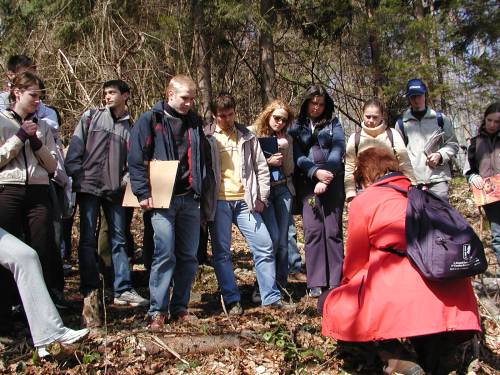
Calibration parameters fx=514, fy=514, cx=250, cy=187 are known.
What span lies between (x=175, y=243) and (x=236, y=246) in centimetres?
360

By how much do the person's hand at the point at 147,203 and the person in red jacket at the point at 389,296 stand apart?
157 centimetres

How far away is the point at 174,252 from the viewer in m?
4.37

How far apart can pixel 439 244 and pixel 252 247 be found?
2.00m

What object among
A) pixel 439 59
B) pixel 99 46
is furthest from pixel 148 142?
pixel 439 59

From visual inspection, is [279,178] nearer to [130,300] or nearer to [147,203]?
[147,203]

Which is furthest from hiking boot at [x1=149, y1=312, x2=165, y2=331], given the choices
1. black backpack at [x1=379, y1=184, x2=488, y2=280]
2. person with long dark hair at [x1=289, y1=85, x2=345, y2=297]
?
black backpack at [x1=379, y1=184, x2=488, y2=280]

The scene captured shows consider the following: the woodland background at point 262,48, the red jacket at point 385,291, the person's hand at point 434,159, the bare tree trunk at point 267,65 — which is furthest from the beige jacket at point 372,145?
the bare tree trunk at point 267,65

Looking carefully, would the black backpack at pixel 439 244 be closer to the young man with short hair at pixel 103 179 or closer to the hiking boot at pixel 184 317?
the hiking boot at pixel 184 317

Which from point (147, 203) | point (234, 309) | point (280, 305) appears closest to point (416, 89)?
point (280, 305)

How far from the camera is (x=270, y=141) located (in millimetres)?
5043

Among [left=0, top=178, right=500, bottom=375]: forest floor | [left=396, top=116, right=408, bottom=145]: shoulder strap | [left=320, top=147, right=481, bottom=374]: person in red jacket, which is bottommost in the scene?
[left=0, top=178, right=500, bottom=375]: forest floor

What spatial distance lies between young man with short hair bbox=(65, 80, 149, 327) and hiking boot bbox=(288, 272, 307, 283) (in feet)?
6.50

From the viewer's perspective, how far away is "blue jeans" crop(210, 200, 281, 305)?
4695mm

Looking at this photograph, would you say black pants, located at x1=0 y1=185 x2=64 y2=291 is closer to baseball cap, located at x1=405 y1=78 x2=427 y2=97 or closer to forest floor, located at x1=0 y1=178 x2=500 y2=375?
forest floor, located at x1=0 y1=178 x2=500 y2=375
